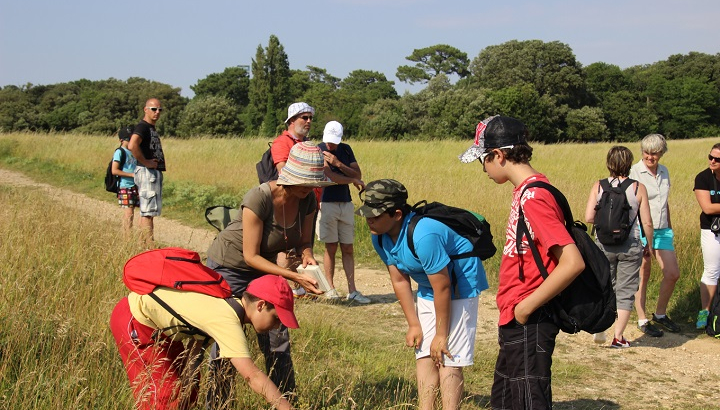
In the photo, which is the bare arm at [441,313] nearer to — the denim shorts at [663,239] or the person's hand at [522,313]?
the person's hand at [522,313]

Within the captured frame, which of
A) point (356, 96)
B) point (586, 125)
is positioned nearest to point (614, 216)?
point (586, 125)

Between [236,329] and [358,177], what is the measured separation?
4.89 meters

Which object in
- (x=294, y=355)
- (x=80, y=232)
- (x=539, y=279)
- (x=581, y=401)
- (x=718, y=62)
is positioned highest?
(x=718, y=62)

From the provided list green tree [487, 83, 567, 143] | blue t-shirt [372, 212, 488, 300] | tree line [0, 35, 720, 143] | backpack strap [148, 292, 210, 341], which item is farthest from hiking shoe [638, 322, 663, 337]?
green tree [487, 83, 567, 143]

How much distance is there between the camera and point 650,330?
698 cm

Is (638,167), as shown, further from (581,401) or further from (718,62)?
(718,62)

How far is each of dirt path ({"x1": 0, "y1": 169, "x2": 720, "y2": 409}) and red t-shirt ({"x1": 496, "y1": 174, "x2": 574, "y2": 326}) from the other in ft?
6.86

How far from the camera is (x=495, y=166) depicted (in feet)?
11.3

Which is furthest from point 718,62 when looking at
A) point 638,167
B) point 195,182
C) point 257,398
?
point 257,398

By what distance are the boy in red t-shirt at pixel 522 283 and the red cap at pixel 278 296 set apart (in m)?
1.05

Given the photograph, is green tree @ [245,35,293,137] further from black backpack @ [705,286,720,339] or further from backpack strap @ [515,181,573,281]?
backpack strap @ [515,181,573,281]

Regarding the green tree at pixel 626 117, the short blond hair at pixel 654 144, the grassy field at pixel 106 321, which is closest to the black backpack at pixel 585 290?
the grassy field at pixel 106 321

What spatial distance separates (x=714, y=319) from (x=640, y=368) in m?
1.25

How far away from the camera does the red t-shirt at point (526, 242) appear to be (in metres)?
3.12
